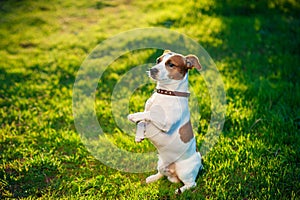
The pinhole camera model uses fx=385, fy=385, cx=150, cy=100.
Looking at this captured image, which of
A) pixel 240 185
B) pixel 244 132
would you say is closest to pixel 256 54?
pixel 244 132

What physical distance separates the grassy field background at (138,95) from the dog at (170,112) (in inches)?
24.1

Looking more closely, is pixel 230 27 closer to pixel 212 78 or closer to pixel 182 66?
pixel 212 78

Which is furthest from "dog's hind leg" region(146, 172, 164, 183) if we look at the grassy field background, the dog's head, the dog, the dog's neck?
the dog's head

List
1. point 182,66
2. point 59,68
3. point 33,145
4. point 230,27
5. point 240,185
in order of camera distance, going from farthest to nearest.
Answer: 1. point 230,27
2. point 59,68
3. point 33,145
4. point 240,185
5. point 182,66

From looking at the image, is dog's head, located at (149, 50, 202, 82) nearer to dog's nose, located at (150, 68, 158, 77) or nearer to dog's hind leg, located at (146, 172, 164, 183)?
dog's nose, located at (150, 68, 158, 77)

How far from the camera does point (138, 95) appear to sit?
6.27m

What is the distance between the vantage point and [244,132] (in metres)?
5.35

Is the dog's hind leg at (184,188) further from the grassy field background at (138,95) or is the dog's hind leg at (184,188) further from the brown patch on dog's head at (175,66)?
the brown patch on dog's head at (175,66)

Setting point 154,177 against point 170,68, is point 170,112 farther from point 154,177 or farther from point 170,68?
point 154,177

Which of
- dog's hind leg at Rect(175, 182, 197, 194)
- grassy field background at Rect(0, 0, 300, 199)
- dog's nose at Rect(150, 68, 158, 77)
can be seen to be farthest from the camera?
grassy field background at Rect(0, 0, 300, 199)

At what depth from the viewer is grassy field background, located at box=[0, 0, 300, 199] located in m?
4.41

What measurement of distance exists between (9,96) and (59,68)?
3.83ft

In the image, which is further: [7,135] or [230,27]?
[230,27]

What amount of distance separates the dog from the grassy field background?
0.61 meters
